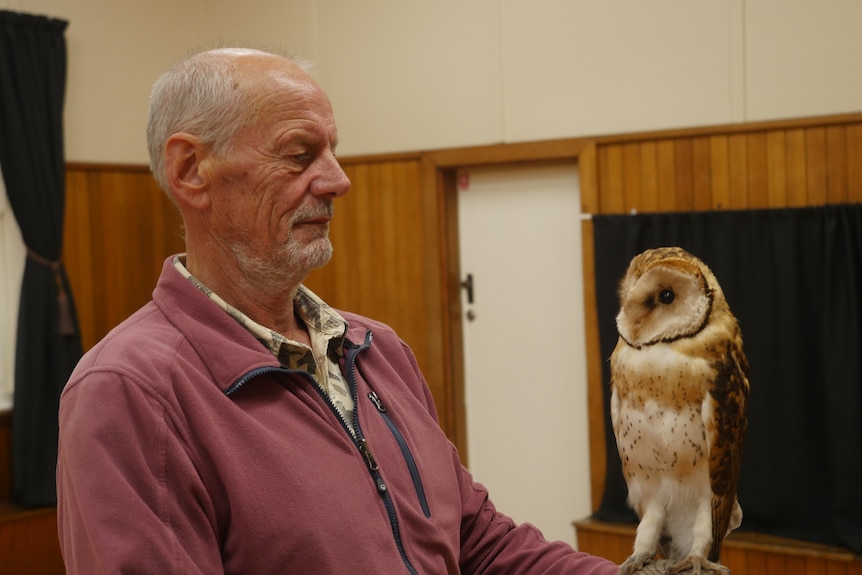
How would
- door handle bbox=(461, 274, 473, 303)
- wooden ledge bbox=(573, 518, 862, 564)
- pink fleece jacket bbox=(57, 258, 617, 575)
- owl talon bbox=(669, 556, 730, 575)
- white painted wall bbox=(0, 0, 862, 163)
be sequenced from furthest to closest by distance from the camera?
1. door handle bbox=(461, 274, 473, 303)
2. white painted wall bbox=(0, 0, 862, 163)
3. wooden ledge bbox=(573, 518, 862, 564)
4. owl talon bbox=(669, 556, 730, 575)
5. pink fleece jacket bbox=(57, 258, 617, 575)

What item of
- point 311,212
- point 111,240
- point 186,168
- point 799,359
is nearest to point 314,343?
point 311,212

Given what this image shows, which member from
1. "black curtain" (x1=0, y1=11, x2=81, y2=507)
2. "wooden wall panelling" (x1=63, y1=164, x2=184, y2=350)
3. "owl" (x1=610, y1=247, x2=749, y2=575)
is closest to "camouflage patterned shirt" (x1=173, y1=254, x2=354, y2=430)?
"owl" (x1=610, y1=247, x2=749, y2=575)

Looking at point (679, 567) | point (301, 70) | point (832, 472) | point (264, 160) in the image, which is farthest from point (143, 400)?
point (832, 472)

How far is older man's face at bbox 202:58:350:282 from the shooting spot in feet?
4.37

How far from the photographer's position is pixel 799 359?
3.63 metres

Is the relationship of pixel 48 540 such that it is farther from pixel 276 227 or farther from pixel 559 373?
pixel 276 227

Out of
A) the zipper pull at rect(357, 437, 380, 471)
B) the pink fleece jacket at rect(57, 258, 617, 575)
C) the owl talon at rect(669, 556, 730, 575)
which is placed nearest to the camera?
the pink fleece jacket at rect(57, 258, 617, 575)

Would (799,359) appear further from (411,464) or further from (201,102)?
(201,102)

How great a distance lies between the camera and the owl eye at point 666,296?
1.23 metres

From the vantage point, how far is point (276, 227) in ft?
4.44

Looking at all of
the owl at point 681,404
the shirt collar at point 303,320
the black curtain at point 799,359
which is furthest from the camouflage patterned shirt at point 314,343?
the black curtain at point 799,359

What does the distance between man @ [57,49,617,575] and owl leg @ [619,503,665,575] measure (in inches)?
4.3

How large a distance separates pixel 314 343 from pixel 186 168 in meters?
0.33

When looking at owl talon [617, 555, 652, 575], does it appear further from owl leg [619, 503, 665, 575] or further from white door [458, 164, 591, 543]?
white door [458, 164, 591, 543]
